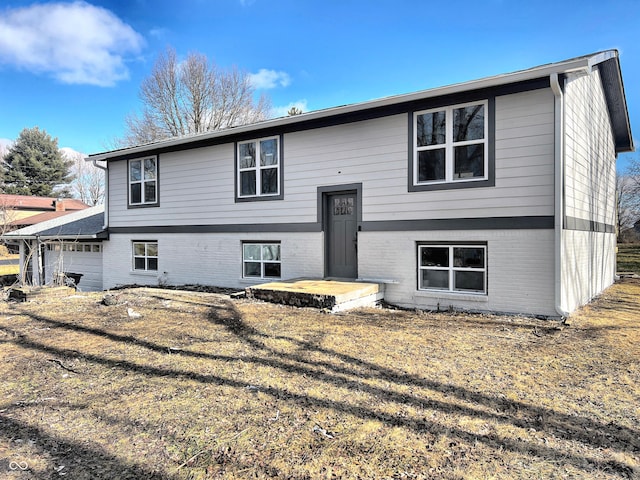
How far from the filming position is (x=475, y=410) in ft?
10.5

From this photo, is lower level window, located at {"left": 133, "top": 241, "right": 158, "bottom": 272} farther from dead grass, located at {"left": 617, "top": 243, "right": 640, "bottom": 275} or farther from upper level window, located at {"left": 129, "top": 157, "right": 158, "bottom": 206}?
dead grass, located at {"left": 617, "top": 243, "right": 640, "bottom": 275}

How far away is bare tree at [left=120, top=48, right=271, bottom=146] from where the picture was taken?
28469mm

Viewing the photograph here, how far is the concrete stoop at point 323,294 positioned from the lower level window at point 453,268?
1.04 m

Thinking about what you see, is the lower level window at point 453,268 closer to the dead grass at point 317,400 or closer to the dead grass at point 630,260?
the dead grass at point 317,400

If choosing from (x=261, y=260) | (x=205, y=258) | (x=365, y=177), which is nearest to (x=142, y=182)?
(x=205, y=258)

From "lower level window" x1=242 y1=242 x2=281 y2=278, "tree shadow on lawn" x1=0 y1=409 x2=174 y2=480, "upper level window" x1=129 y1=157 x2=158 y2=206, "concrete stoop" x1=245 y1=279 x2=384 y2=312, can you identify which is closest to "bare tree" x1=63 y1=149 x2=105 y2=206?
"upper level window" x1=129 y1=157 x2=158 y2=206

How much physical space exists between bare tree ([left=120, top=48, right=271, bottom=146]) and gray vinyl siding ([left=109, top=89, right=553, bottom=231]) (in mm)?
17119

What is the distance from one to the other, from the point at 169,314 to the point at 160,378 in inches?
129

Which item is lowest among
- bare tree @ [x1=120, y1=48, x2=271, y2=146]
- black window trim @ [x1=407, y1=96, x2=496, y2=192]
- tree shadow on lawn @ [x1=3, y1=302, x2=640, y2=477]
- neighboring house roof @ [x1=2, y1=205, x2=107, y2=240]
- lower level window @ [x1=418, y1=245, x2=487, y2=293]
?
tree shadow on lawn @ [x1=3, y1=302, x2=640, y2=477]

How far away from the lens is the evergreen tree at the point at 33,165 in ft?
136

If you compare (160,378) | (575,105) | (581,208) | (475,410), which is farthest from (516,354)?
(575,105)

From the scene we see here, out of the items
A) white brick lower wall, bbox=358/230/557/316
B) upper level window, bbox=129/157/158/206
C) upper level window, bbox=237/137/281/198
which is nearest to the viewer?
white brick lower wall, bbox=358/230/557/316

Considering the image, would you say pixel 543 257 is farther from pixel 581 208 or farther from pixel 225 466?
pixel 225 466

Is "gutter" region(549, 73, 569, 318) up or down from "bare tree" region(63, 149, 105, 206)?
down
